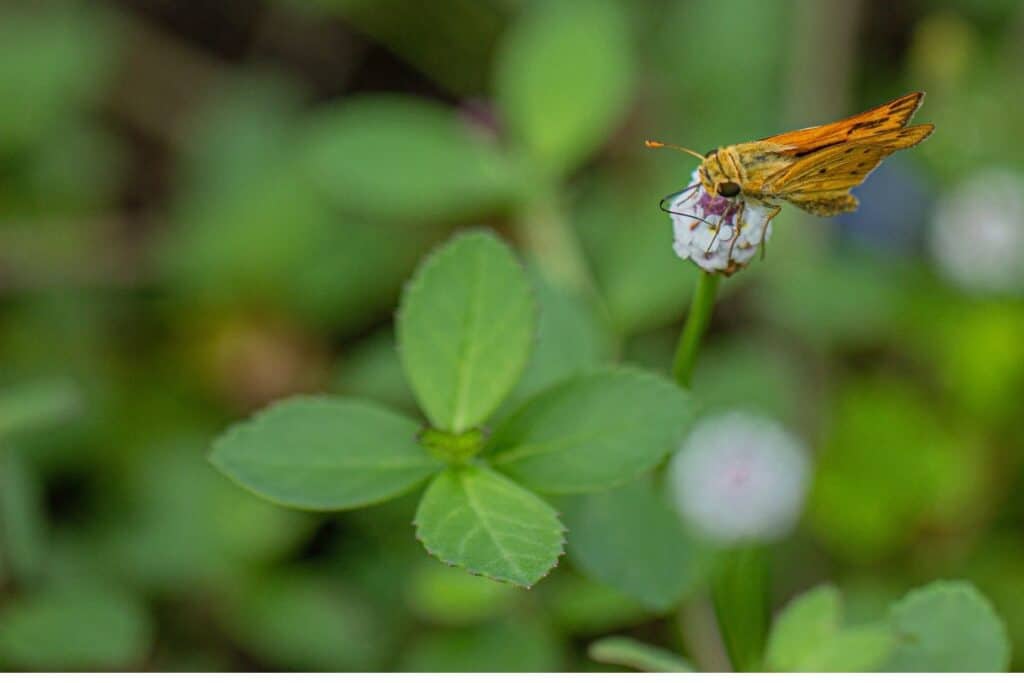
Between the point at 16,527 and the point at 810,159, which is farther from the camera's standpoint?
the point at 16,527

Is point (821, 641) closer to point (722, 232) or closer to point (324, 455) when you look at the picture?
point (722, 232)

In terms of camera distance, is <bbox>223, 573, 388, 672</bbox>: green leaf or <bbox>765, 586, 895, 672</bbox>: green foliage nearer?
<bbox>765, 586, 895, 672</bbox>: green foliage

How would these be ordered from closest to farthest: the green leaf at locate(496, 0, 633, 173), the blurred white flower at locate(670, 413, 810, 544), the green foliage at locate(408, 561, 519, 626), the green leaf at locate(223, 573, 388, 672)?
1. the green foliage at locate(408, 561, 519, 626)
2. the blurred white flower at locate(670, 413, 810, 544)
3. the green leaf at locate(223, 573, 388, 672)
4. the green leaf at locate(496, 0, 633, 173)

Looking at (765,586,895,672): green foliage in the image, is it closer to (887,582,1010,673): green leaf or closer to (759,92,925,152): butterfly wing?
(887,582,1010,673): green leaf

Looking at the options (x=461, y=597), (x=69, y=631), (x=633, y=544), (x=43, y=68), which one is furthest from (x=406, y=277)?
(x=633, y=544)

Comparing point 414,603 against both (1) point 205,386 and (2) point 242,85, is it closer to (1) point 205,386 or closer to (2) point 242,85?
(1) point 205,386

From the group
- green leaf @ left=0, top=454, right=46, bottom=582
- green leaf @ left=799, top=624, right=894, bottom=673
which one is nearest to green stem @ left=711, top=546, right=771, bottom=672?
green leaf @ left=799, top=624, right=894, bottom=673

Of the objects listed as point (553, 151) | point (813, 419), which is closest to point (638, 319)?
point (553, 151)

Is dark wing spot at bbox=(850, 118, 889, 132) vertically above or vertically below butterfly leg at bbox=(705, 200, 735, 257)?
above
